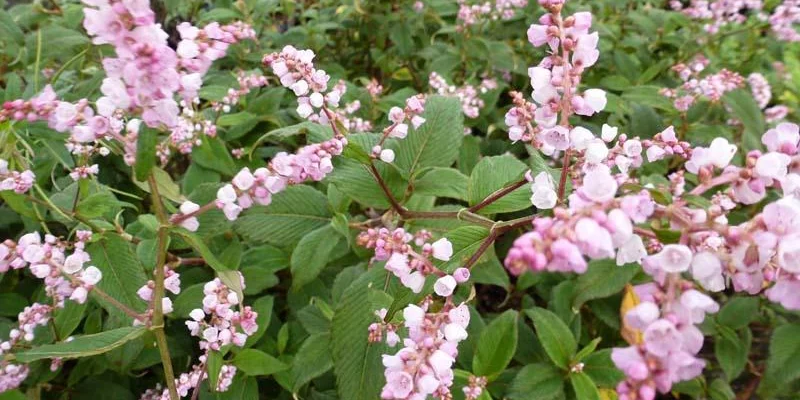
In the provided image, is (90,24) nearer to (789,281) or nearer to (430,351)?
(430,351)

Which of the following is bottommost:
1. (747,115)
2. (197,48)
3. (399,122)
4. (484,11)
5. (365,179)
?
(747,115)

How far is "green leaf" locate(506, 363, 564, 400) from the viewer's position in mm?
1113

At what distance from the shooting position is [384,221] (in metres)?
1.08


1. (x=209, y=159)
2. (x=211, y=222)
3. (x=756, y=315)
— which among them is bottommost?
(x=756, y=315)

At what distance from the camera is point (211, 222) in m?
1.05

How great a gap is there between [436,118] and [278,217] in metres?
0.36

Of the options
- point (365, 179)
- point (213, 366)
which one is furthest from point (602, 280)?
point (213, 366)

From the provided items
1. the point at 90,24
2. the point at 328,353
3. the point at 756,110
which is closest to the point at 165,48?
the point at 90,24

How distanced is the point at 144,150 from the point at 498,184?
0.56m

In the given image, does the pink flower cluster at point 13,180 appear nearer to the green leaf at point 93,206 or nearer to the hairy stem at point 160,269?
the green leaf at point 93,206

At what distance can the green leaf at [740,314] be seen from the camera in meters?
1.41

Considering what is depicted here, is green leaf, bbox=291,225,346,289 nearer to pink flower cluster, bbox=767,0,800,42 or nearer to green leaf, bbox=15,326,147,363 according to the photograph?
green leaf, bbox=15,326,147,363

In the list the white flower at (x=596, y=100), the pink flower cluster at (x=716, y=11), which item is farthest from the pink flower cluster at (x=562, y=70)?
the pink flower cluster at (x=716, y=11)

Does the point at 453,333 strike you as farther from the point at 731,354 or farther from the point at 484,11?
the point at 484,11
